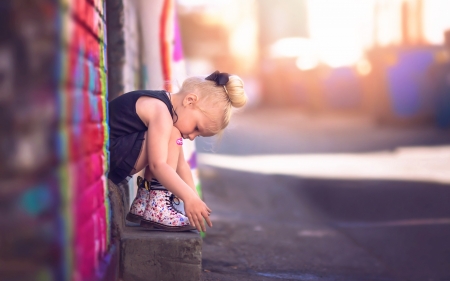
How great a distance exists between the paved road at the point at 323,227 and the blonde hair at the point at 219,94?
0.64 feet

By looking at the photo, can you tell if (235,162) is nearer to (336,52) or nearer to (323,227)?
(323,227)

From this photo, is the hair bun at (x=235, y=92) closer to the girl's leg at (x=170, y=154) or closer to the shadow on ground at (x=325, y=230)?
the girl's leg at (x=170, y=154)

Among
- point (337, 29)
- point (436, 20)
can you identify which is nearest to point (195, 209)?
point (436, 20)

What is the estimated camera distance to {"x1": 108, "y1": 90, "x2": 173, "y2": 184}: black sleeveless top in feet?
7.63

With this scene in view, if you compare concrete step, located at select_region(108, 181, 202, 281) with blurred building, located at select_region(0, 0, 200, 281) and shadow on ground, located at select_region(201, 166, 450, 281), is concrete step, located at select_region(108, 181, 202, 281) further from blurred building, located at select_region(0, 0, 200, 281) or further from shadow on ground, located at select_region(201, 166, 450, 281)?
blurred building, located at select_region(0, 0, 200, 281)

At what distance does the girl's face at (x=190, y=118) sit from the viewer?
230 centimetres

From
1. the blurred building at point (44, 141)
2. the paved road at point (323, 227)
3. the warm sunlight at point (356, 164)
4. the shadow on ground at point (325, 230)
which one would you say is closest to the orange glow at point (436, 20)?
the warm sunlight at point (356, 164)

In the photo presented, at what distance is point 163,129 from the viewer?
7.16 ft

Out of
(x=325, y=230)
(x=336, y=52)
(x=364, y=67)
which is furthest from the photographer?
(x=336, y=52)

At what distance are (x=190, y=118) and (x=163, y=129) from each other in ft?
0.52

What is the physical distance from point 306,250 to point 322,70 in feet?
43.7

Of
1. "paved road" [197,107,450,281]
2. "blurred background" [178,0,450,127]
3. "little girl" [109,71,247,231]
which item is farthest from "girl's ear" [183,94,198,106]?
"blurred background" [178,0,450,127]

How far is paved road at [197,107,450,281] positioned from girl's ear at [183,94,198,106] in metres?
0.27

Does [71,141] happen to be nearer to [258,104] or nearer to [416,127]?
[416,127]
